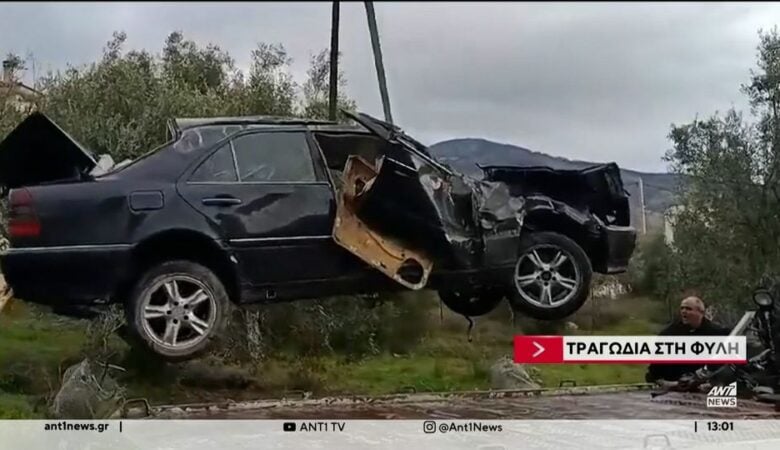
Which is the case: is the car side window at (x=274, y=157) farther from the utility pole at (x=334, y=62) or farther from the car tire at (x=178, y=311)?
the car tire at (x=178, y=311)

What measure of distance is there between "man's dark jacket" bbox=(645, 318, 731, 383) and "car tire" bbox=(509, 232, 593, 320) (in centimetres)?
37

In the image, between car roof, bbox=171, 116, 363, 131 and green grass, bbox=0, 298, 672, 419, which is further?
car roof, bbox=171, 116, 363, 131

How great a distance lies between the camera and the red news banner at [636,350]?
428 cm

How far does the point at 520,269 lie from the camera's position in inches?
174

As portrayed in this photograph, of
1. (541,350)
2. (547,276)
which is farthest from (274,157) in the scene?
(541,350)

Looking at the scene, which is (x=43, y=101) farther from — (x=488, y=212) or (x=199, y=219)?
(x=488, y=212)

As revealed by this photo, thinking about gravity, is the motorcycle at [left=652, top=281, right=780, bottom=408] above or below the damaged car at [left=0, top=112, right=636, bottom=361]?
below

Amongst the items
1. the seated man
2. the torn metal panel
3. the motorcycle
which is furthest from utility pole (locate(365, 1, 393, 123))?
the motorcycle

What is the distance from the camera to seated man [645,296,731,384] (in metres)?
4.29

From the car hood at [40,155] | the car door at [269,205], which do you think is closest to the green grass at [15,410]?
the car hood at [40,155]

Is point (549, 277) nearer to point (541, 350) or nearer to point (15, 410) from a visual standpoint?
point (541, 350)

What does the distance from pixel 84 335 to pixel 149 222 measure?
0.53m

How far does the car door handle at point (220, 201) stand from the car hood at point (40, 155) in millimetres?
487

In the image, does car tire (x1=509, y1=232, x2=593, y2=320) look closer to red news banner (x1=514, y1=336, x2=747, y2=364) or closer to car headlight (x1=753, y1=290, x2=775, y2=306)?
red news banner (x1=514, y1=336, x2=747, y2=364)
